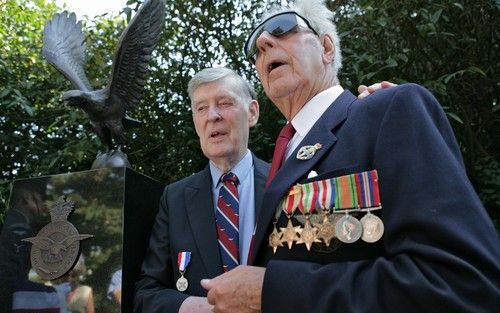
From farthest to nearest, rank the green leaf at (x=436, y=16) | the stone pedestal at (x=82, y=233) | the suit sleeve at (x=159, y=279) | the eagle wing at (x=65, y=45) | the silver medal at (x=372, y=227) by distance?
1. the green leaf at (x=436, y=16)
2. the eagle wing at (x=65, y=45)
3. the stone pedestal at (x=82, y=233)
4. the suit sleeve at (x=159, y=279)
5. the silver medal at (x=372, y=227)

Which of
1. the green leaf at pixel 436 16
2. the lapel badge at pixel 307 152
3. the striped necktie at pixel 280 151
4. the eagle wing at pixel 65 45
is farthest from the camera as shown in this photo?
the green leaf at pixel 436 16

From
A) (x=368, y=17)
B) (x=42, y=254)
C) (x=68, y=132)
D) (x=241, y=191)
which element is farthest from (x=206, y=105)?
(x=68, y=132)

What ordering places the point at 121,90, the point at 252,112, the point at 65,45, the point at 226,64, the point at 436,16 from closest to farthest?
the point at 252,112, the point at 121,90, the point at 65,45, the point at 436,16, the point at 226,64

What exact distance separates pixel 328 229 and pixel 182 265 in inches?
42.0

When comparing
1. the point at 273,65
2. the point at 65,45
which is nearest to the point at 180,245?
the point at 273,65

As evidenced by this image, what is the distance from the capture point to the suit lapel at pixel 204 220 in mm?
2215

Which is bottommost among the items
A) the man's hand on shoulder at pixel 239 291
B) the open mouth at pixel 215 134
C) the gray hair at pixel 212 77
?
the man's hand on shoulder at pixel 239 291

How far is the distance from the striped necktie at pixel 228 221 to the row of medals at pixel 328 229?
846mm

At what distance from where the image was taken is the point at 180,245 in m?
2.29

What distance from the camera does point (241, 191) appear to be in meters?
2.50

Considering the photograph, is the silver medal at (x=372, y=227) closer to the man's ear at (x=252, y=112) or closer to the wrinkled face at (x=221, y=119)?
the wrinkled face at (x=221, y=119)

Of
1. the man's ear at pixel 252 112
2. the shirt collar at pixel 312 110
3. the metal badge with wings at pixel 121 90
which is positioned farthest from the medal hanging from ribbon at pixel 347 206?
the metal badge with wings at pixel 121 90

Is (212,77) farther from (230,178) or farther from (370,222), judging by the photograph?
(370,222)

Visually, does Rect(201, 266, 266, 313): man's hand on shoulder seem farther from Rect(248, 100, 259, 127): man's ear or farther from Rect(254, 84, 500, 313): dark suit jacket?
Rect(248, 100, 259, 127): man's ear
